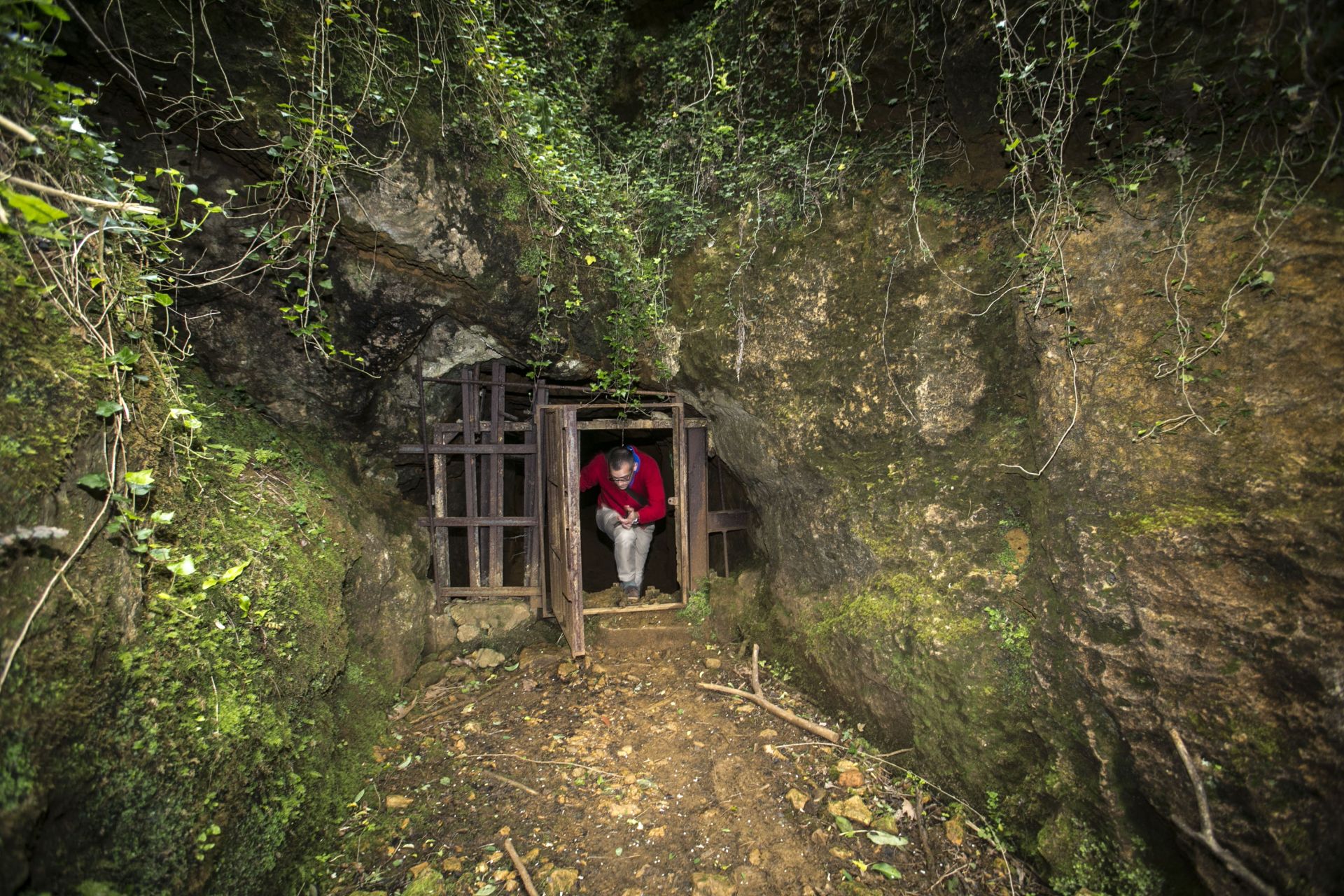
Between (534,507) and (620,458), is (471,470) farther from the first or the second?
(620,458)

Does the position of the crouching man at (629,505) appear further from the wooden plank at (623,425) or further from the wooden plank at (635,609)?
the wooden plank at (623,425)

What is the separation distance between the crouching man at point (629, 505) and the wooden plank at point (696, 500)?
419mm

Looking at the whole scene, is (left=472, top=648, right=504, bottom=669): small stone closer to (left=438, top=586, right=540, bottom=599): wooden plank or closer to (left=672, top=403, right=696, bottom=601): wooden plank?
(left=438, top=586, right=540, bottom=599): wooden plank

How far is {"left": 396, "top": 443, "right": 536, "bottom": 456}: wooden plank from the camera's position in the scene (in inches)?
199

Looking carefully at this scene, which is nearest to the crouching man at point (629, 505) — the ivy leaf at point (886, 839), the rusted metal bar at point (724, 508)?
the rusted metal bar at point (724, 508)

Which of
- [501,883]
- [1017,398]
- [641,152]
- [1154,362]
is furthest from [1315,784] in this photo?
[641,152]

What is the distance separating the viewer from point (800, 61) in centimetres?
417

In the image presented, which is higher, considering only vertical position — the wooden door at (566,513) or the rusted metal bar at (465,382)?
the rusted metal bar at (465,382)

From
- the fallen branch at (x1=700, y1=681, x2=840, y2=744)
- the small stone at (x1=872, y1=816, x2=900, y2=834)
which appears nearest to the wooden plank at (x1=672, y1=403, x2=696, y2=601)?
the fallen branch at (x1=700, y1=681, x2=840, y2=744)

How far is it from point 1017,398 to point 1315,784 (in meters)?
1.98

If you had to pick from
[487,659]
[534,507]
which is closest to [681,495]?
[534,507]

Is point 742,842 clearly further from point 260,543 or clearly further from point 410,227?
point 410,227

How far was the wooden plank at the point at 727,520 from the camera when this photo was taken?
216 inches

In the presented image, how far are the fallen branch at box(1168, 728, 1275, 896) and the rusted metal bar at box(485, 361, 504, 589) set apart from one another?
4700 mm
